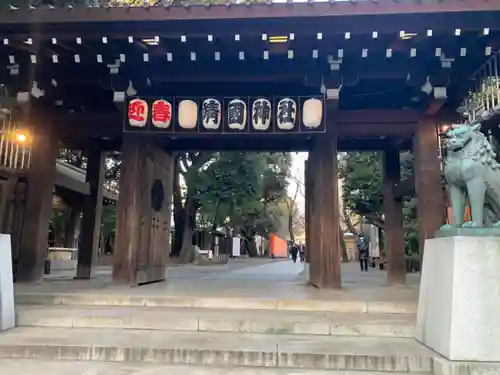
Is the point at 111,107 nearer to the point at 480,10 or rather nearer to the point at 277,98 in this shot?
the point at 277,98

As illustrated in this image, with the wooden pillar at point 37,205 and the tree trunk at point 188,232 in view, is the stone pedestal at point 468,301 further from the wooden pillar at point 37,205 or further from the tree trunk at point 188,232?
the tree trunk at point 188,232

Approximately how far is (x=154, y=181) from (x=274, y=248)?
35.2 m

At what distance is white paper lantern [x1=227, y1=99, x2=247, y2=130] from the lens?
6.73 meters

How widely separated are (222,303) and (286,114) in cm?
320

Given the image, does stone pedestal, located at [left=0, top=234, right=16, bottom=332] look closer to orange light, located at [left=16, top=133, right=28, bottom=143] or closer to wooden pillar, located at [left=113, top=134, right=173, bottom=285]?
wooden pillar, located at [left=113, top=134, right=173, bottom=285]

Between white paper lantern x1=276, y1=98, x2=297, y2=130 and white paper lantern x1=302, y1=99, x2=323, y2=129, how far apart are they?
0.18m

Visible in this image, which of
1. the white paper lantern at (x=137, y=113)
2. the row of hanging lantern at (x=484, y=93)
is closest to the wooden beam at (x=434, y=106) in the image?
the row of hanging lantern at (x=484, y=93)

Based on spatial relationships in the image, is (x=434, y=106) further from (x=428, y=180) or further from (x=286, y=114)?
(x=286, y=114)

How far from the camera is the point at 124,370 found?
3.39 m

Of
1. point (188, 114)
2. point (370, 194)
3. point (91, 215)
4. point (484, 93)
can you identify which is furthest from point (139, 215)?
point (370, 194)

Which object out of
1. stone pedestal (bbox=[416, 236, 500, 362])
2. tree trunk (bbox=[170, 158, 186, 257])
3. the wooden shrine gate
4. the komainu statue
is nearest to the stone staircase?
stone pedestal (bbox=[416, 236, 500, 362])

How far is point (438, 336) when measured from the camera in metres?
3.63

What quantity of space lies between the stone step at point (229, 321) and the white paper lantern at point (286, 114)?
3.09 metres

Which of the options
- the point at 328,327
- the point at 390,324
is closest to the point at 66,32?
the point at 328,327
